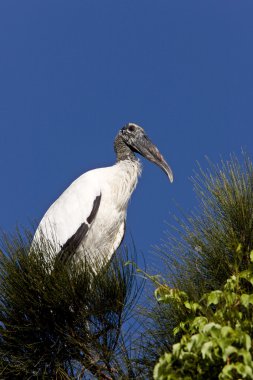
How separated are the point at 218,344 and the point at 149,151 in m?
4.78

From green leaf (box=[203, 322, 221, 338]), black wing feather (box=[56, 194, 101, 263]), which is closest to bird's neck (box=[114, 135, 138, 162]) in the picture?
black wing feather (box=[56, 194, 101, 263])

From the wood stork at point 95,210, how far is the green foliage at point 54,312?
4.47 ft

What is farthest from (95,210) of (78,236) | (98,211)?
(78,236)

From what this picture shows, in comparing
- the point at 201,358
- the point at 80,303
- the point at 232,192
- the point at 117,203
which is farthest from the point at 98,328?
the point at 117,203

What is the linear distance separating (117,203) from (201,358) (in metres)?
3.86

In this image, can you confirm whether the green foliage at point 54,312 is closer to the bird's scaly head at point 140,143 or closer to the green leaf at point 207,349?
the green leaf at point 207,349

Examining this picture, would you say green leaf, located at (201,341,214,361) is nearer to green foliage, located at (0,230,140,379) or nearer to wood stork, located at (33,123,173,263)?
green foliage, located at (0,230,140,379)

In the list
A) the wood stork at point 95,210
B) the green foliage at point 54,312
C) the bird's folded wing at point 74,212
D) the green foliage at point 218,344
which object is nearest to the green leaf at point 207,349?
the green foliage at point 218,344

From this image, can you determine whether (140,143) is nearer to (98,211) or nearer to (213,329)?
(98,211)

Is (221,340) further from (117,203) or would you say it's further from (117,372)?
(117,203)

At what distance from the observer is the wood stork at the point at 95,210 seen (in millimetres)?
7293

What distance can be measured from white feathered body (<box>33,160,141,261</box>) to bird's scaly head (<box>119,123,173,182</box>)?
0.38m

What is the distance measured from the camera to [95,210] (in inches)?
296

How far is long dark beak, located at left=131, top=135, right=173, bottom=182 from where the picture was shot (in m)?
8.17
